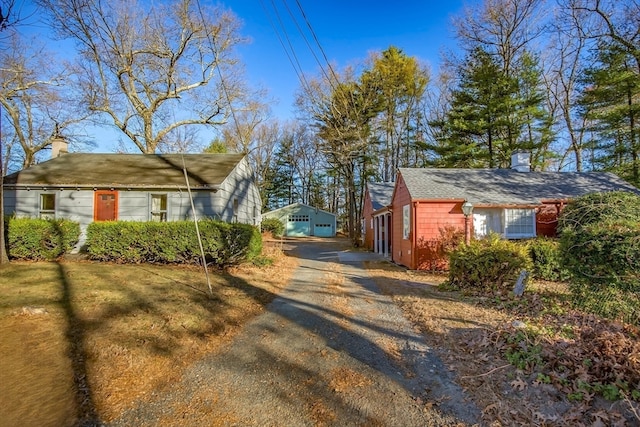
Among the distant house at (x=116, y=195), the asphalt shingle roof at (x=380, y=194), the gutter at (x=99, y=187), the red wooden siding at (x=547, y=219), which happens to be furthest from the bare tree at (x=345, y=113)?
the gutter at (x=99, y=187)

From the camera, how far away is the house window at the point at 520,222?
42.0 feet

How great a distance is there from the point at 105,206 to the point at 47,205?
2.50 m

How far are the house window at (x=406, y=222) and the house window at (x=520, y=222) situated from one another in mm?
3667

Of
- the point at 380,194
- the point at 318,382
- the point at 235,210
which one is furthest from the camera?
the point at 380,194

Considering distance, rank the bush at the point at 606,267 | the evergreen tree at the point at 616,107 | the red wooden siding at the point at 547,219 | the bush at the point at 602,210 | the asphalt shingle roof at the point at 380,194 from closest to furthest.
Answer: the bush at the point at 606,267 → the bush at the point at 602,210 → the red wooden siding at the point at 547,219 → the evergreen tree at the point at 616,107 → the asphalt shingle roof at the point at 380,194

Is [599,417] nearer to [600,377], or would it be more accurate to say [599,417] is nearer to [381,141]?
[600,377]

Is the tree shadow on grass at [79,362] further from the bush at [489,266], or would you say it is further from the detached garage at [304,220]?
the detached garage at [304,220]

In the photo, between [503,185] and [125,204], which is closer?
[125,204]

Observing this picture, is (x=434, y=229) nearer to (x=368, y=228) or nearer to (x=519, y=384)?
(x=519, y=384)

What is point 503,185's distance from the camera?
→ 1453cm

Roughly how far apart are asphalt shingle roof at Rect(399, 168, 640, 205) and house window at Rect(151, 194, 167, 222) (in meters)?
9.55

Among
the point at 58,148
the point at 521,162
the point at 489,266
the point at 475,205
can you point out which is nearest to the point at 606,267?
the point at 489,266

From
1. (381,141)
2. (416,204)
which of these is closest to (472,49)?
(381,141)

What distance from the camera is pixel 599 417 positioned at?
2.82m
